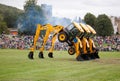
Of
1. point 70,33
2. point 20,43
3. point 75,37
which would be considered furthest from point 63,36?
point 20,43

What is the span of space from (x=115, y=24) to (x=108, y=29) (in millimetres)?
48836

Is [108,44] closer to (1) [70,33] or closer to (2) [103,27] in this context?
(1) [70,33]

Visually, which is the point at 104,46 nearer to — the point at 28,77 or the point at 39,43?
the point at 39,43

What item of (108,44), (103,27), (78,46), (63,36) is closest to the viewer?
(78,46)

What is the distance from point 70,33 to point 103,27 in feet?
221

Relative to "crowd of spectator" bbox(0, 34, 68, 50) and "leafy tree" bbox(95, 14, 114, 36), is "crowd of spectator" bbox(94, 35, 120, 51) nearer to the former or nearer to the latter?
"crowd of spectator" bbox(0, 34, 68, 50)

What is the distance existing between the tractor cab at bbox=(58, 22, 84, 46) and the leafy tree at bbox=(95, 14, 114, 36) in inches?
2524

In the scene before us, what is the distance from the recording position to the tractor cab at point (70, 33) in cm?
2898

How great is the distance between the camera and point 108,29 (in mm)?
95562

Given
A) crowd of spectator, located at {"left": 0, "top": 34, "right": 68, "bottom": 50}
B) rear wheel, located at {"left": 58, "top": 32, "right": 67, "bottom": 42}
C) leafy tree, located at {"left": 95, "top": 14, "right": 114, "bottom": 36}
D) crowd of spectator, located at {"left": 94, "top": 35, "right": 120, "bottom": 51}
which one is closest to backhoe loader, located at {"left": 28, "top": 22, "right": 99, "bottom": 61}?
rear wheel, located at {"left": 58, "top": 32, "right": 67, "bottom": 42}

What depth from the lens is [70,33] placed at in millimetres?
29109

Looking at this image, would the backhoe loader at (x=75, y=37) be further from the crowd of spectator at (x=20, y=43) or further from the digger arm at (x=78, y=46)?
the crowd of spectator at (x=20, y=43)

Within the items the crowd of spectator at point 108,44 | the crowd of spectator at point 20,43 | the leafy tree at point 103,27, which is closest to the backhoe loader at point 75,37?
the crowd of spectator at point 108,44

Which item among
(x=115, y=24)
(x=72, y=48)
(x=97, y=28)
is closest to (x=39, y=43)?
(x=72, y=48)
